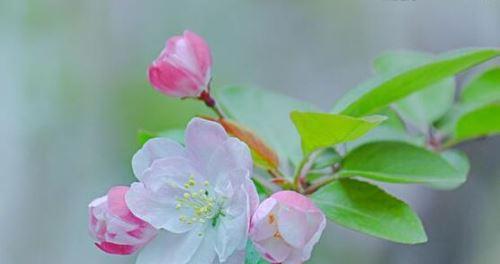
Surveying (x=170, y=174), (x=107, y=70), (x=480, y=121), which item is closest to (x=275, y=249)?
(x=170, y=174)

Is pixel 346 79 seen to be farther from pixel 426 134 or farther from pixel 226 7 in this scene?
pixel 426 134

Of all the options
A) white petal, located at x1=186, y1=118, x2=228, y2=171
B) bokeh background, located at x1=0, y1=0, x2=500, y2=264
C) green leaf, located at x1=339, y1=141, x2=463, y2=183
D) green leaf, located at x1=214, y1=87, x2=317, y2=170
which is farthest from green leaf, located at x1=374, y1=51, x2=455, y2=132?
bokeh background, located at x1=0, y1=0, x2=500, y2=264

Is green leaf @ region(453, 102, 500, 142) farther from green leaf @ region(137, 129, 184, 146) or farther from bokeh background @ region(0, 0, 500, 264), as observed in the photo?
bokeh background @ region(0, 0, 500, 264)

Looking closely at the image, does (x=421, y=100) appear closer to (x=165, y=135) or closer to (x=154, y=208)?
(x=165, y=135)

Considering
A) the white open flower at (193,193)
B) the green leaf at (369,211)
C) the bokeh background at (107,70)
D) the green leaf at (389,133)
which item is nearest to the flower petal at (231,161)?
the white open flower at (193,193)

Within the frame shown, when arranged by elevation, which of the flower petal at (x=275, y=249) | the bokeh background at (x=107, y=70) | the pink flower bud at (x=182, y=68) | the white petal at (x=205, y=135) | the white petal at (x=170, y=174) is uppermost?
the pink flower bud at (x=182, y=68)

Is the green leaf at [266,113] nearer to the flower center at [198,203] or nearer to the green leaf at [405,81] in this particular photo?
the green leaf at [405,81]

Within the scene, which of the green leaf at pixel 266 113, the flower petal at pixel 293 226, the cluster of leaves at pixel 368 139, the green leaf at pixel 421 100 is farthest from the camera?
the green leaf at pixel 421 100
